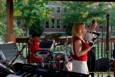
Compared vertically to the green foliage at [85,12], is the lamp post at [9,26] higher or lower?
higher

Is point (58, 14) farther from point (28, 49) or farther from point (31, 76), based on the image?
point (31, 76)

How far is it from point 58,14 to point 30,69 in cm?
1930

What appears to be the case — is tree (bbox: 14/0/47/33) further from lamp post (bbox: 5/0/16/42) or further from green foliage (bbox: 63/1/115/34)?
lamp post (bbox: 5/0/16/42)

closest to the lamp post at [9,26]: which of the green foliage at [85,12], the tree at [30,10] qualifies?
the tree at [30,10]

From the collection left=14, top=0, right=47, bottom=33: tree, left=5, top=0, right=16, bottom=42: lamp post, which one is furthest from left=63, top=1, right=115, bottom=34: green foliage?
left=5, top=0, right=16, bottom=42: lamp post

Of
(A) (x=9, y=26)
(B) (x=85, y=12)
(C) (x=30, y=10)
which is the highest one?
(A) (x=9, y=26)

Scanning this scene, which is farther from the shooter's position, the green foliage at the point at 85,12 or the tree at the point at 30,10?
the green foliage at the point at 85,12

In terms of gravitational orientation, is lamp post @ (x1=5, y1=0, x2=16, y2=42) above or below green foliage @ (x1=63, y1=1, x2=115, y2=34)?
above

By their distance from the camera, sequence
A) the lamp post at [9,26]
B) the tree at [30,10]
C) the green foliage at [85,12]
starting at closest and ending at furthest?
the lamp post at [9,26] → the tree at [30,10] → the green foliage at [85,12]

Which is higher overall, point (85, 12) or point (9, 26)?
point (9, 26)

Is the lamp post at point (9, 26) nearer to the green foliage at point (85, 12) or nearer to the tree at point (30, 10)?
the tree at point (30, 10)

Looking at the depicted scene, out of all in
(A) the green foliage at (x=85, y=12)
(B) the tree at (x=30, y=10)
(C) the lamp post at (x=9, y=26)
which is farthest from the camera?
(A) the green foliage at (x=85, y=12)

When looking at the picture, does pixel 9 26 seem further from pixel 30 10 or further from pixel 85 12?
pixel 85 12

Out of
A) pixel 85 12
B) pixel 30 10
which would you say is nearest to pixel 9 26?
pixel 30 10
